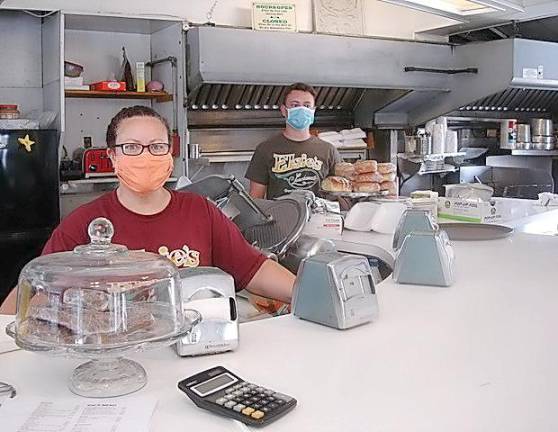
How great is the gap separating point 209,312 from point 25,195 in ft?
9.31

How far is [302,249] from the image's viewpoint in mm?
2609

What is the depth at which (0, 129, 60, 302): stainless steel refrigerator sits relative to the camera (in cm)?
387

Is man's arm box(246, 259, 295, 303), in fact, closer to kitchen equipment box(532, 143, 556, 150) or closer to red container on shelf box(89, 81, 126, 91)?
red container on shelf box(89, 81, 126, 91)

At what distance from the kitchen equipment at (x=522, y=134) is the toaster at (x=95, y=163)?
4570 millimetres

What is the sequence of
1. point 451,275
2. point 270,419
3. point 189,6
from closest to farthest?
point 270,419, point 451,275, point 189,6

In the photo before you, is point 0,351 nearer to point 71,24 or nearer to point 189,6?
point 71,24

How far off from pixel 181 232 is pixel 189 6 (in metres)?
3.10

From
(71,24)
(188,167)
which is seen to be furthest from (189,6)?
(188,167)

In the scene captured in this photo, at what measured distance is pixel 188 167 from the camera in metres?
4.71

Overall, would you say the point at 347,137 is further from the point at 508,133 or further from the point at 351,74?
the point at 508,133

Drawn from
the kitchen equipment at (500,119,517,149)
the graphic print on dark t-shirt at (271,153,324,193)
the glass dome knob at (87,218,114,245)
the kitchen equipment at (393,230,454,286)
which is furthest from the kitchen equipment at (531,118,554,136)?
the glass dome knob at (87,218,114,245)

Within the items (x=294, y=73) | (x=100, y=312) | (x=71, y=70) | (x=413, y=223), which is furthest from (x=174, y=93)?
(x=100, y=312)

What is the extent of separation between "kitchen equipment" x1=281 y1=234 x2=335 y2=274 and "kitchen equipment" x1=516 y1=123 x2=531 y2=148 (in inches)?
201

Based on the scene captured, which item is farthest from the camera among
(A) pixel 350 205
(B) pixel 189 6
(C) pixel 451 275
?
(B) pixel 189 6
